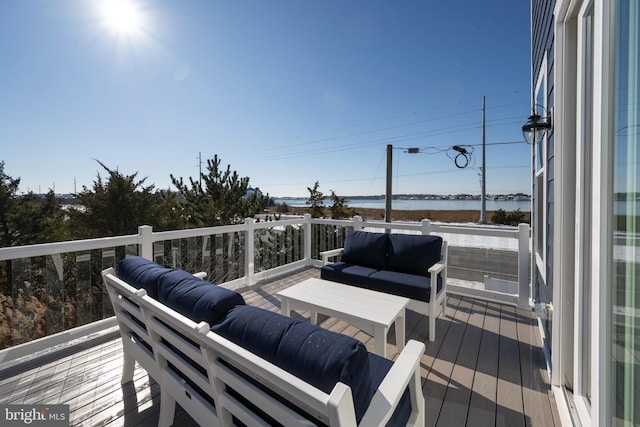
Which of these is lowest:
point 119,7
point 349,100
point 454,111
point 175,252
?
point 175,252

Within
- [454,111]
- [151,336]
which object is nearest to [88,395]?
[151,336]

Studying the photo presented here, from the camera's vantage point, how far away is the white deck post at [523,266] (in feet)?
11.3

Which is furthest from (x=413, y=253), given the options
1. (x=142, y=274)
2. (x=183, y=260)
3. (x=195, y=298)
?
(x=183, y=260)

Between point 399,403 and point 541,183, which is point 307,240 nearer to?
point 541,183

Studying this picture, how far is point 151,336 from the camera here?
60.1 inches

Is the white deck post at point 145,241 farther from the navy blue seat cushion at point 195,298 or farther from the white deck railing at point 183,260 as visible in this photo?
the navy blue seat cushion at point 195,298

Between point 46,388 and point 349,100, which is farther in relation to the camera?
point 349,100

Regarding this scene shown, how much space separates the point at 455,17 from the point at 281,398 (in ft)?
26.0

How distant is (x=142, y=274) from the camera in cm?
169

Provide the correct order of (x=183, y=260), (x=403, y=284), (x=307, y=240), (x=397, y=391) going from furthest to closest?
(x=307, y=240), (x=183, y=260), (x=403, y=284), (x=397, y=391)

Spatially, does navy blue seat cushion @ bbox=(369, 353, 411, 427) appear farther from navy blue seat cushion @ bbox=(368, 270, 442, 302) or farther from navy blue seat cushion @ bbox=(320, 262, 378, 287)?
navy blue seat cushion @ bbox=(320, 262, 378, 287)

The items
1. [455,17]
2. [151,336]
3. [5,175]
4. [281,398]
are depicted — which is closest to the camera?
[281,398]

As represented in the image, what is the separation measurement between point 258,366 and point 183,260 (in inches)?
127

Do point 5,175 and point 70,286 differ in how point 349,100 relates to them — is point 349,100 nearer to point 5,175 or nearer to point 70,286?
point 70,286
